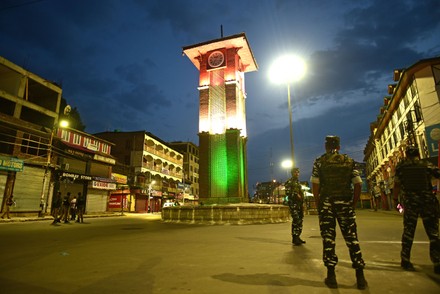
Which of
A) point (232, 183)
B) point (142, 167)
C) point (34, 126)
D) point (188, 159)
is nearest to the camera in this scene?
point (232, 183)

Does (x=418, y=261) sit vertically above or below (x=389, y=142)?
below

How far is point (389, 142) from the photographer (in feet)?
114

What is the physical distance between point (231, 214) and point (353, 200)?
10410 mm

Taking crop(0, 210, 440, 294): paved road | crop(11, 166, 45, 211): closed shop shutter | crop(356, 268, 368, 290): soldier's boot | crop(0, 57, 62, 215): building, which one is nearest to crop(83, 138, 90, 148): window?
crop(0, 57, 62, 215): building

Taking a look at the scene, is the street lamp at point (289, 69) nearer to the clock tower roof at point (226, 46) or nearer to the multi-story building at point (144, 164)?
the clock tower roof at point (226, 46)

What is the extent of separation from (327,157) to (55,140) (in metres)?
29.2

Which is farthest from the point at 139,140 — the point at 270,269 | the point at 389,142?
the point at 270,269

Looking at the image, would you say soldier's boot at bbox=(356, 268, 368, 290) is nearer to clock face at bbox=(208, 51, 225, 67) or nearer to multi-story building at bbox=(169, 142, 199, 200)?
clock face at bbox=(208, 51, 225, 67)

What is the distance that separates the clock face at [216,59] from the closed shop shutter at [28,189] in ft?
60.5

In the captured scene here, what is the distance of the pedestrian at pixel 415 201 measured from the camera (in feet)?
13.0

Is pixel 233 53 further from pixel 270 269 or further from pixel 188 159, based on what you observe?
pixel 188 159

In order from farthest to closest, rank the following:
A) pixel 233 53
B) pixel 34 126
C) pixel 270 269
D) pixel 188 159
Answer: pixel 188 159 → pixel 34 126 → pixel 233 53 → pixel 270 269

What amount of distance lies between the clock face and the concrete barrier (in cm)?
1145

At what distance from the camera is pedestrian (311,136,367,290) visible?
3.47 m
